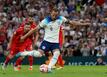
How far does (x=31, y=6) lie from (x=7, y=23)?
7.56 ft

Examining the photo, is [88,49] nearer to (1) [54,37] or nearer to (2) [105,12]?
(2) [105,12]

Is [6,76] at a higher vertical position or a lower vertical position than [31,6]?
lower

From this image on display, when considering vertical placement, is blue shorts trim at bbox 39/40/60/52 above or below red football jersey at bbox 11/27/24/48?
below

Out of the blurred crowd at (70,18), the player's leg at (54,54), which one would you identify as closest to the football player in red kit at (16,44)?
the player's leg at (54,54)

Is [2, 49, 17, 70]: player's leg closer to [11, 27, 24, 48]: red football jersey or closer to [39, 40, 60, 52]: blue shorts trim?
[11, 27, 24, 48]: red football jersey

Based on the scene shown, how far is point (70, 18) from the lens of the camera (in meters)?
31.8

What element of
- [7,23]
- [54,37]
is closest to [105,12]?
[7,23]

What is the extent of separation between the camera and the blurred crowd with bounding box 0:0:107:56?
29484 mm

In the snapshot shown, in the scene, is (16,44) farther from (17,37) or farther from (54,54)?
(54,54)

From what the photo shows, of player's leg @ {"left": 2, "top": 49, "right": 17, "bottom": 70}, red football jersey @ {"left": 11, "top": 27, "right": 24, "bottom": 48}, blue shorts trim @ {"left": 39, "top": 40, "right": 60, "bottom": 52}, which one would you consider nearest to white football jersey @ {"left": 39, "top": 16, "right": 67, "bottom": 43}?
blue shorts trim @ {"left": 39, "top": 40, "right": 60, "bottom": 52}

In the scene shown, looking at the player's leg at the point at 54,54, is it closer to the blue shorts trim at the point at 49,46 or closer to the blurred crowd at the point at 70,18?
the blue shorts trim at the point at 49,46

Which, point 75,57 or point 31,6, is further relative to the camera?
point 31,6

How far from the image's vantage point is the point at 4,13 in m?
32.7

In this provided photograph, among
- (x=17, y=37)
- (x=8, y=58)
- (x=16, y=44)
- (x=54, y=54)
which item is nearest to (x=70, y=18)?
(x=16, y=44)
